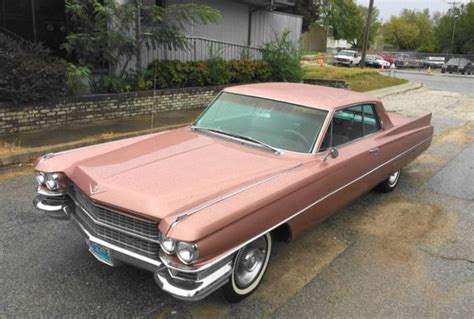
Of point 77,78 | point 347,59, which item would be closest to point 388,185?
point 77,78

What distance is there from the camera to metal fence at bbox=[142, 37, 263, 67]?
1145 cm

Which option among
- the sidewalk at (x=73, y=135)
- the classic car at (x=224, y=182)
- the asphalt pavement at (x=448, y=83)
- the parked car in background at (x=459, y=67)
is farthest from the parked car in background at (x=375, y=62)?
the classic car at (x=224, y=182)

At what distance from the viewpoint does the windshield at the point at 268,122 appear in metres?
4.11

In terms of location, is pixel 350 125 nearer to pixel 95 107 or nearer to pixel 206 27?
pixel 95 107

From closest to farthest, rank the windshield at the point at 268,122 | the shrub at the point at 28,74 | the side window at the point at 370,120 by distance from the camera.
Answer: the windshield at the point at 268,122, the side window at the point at 370,120, the shrub at the point at 28,74

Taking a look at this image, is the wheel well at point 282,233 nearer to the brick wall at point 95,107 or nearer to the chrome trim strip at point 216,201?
the chrome trim strip at point 216,201

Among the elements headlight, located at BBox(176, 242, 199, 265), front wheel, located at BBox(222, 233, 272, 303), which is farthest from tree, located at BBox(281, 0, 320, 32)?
headlight, located at BBox(176, 242, 199, 265)

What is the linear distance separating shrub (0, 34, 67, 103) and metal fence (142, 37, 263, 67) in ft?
8.62

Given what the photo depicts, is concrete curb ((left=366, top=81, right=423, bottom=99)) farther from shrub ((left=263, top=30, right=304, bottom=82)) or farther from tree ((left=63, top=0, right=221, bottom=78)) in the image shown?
tree ((left=63, top=0, right=221, bottom=78))

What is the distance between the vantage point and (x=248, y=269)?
11.1 ft

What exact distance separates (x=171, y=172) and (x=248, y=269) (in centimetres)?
97

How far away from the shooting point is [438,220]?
16.9 ft

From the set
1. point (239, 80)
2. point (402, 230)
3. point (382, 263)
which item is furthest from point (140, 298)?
point (239, 80)

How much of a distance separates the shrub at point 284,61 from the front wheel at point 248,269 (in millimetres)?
11339
